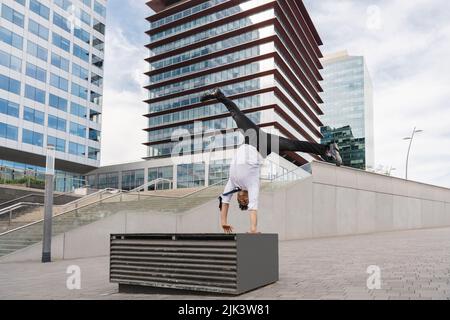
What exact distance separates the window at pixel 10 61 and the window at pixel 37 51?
207 centimetres

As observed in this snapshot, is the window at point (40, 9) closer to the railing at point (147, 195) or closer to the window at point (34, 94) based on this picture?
the window at point (34, 94)

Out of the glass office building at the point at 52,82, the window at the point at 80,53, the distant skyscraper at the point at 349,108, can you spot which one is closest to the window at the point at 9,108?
the glass office building at the point at 52,82

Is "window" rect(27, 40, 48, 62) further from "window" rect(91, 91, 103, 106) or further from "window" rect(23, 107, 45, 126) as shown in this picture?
"window" rect(91, 91, 103, 106)

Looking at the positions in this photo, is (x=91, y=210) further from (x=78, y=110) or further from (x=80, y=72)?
(x=80, y=72)

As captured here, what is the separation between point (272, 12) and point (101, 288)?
60.0 metres

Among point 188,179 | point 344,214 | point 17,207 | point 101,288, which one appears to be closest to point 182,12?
point 188,179

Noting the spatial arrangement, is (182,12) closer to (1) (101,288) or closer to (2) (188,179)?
(2) (188,179)

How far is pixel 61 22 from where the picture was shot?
51.1 meters

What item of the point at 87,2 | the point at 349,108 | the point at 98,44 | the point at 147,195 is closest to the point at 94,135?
the point at 98,44

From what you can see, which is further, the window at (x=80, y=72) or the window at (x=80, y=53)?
the window at (x=80, y=53)

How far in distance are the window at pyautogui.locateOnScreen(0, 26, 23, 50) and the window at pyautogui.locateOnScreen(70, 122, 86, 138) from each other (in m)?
10.9

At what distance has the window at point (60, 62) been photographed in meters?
49.6

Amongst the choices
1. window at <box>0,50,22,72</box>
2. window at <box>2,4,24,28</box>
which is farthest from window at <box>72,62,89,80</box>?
window at <box>2,4,24,28</box>

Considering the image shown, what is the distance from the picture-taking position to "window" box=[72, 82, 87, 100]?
52656 millimetres
